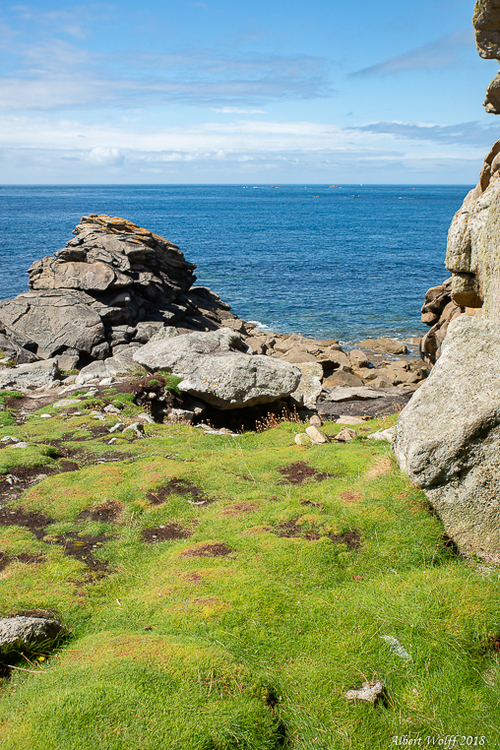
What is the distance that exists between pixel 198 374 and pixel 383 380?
16304 millimetres

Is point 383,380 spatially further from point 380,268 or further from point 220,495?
point 380,268

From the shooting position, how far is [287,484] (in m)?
11.4

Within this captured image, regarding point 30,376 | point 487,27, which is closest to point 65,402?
point 30,376

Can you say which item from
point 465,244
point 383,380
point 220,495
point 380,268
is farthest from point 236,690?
point 380,268

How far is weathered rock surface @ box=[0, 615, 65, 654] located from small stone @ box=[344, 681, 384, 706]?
3739mm

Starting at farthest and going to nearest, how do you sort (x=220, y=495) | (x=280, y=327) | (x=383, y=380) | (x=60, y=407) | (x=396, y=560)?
(x=280, y=327) → (x=383, y=380) → (x=60, y=407) → (x=220, y=495) → (x=396, y=560)

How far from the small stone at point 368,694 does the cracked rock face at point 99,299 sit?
→ 25855 millimetres

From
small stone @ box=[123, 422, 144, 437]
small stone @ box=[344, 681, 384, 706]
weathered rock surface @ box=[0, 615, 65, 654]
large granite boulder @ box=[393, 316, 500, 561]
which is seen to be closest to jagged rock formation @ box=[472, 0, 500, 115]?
large granite boulder @ box=[393, 316, 500, 561]

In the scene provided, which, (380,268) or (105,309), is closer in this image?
(105,309)

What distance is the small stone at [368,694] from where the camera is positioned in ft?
19.0

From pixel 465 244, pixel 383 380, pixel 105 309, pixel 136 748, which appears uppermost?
pixel 465 244

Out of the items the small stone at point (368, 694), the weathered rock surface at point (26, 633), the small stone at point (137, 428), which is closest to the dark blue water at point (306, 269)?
the small stone at point (137, 428)

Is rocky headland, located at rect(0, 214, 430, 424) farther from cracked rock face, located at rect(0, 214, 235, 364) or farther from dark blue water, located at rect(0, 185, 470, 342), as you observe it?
dark blue water, located at rect(0, 185, 470, 342)

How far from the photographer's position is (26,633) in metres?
6.27
